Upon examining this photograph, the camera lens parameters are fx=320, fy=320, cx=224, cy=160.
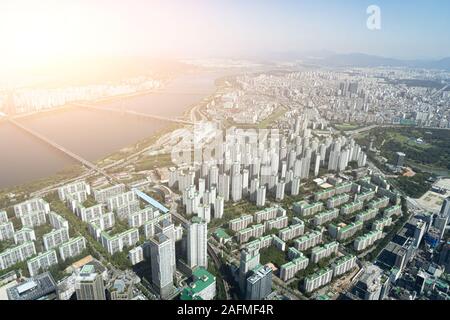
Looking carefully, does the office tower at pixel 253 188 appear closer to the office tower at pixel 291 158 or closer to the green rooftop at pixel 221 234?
the green rooftop at pixel 221 234

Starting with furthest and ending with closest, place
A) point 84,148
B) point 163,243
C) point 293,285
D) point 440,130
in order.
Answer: point 440,130 → point 84,148 → point 293,285 → point 163,243

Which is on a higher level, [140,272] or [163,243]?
[163,243]

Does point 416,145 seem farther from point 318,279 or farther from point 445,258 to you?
point 318,279

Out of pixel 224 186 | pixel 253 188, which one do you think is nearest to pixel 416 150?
pixel 253 188

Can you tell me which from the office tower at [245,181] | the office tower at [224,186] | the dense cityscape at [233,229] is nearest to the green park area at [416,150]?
the dense cityscape at [233,229]

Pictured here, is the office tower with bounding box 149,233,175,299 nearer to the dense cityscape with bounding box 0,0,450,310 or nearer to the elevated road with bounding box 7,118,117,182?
the dense cityscape with bounding box 0,0,450,310
